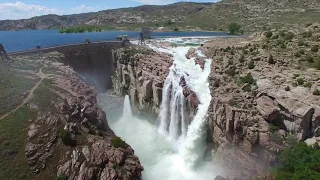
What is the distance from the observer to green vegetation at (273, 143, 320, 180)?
25267mm

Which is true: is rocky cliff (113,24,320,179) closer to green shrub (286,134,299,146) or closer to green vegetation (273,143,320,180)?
green shrub (286,134,299,146)

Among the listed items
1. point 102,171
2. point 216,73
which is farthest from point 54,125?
point 216,73

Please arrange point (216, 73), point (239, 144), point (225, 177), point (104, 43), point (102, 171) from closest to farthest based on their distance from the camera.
Answer: point (102, 171) < point (225, 177) < point (239, 144) < point (216, 73) < point (104, 43)

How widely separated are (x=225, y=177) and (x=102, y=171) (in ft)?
48.9

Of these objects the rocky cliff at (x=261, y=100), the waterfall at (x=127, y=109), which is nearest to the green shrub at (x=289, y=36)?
the rocky cliff at (x=261, y=100)

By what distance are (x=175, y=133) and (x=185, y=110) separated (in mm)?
4349

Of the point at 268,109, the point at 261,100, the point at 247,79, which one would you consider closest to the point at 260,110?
the point at 268,109

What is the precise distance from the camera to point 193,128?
40562 millimetres

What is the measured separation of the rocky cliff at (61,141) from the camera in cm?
2886

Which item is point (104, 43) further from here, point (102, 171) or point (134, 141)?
point (102, 171)

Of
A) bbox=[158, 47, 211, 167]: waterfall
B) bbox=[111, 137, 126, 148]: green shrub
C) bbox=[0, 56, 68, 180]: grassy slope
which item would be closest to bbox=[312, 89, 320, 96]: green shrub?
bbox=[158, 47, 211, 167]: waterfall

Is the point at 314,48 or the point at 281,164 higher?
the point at 314,48

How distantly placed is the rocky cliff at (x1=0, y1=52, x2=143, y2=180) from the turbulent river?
6385 millimetres

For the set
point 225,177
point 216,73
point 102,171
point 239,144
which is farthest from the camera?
point 216,73
